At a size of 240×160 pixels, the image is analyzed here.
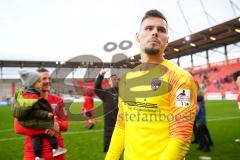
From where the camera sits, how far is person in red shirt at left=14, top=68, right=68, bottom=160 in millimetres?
4168

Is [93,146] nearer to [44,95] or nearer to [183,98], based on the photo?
[44,95]

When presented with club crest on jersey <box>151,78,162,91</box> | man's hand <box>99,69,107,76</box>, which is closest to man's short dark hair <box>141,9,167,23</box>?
club crest on jersey <box>151,78,162,91</box>

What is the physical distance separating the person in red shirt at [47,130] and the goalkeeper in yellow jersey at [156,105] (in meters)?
1.83

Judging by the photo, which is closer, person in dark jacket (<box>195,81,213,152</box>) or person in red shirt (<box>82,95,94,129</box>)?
person in dark jacket (<box>195,81,213,152</box>)

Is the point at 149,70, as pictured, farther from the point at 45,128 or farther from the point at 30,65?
the point at 30,65

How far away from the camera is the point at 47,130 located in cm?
419

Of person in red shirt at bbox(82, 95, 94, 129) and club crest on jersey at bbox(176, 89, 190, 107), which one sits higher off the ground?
club crest on jersey at bbox(176, 89, 190, 107)

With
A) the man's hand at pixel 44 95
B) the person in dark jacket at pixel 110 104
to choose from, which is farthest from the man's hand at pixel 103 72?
the man's hand at pixel 44 95

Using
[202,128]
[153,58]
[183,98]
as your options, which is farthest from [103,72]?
[202,128]

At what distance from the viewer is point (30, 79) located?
433cm

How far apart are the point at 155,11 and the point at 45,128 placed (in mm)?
2586

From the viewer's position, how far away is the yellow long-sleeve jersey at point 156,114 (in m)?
2.04

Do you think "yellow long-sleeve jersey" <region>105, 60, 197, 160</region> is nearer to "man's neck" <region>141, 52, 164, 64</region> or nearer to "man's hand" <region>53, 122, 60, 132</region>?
"man's neck" <region>141, 52, 164, 64</region>

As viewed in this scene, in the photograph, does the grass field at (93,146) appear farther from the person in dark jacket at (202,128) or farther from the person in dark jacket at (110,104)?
the person in dark jacket at (110,104)
